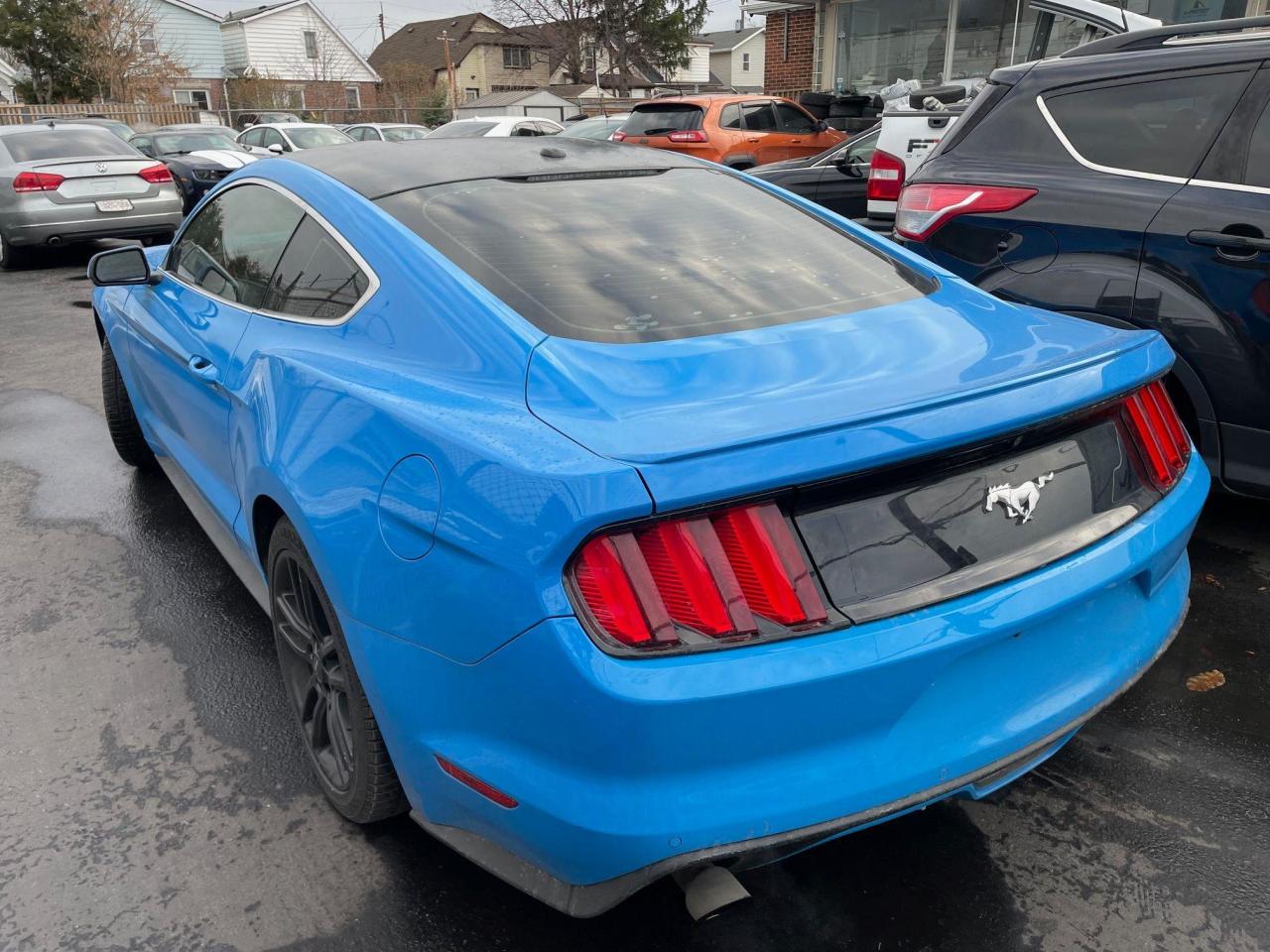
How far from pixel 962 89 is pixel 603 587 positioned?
540 centimetres

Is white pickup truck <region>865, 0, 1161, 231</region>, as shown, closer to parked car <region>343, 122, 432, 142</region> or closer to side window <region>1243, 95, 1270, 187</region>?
side window <region>1243, 95, 1270, 187</region>

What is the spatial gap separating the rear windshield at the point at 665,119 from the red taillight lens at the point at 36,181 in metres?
6.56

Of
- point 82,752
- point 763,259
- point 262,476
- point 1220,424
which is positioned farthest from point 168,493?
point 1220,424

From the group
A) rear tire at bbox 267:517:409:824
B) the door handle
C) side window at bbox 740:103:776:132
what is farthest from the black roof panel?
side window at bbox 740:103:776:132

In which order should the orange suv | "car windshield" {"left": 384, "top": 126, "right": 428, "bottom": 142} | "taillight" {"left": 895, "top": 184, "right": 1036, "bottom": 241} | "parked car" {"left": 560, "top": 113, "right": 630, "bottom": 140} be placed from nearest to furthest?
1. "taillight" {"left": 895, "top": 184, "right": 1036, "bottom": 241}
2. the orange suv
3. "parked car" {"left": 560, "top": 113, "right": 630, "bottom": 140}
4. "car windshield" {"left": 384, "top": 126, "right": 428, "bottom": 142}

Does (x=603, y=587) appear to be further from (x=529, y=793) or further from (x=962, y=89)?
(x=962, y=89)

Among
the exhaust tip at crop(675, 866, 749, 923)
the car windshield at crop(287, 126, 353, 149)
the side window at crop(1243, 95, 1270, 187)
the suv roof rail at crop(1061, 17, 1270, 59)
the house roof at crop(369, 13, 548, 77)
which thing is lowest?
the exhaust tip at crop(675, 866, 749, 923)

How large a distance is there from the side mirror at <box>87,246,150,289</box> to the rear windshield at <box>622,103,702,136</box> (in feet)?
31.8

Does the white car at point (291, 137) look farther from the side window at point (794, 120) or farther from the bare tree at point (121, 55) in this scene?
the bare tree at point (121, 55)

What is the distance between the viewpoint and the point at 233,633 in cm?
327

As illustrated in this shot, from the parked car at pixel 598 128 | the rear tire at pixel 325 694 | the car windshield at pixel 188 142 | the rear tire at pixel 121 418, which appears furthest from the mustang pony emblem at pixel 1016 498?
the car windshield at pixel 188 142

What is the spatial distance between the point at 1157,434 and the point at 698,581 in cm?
123

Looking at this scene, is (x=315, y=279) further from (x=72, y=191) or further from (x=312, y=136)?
(x=312, y=136)

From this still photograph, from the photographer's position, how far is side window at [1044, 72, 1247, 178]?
3.39m
